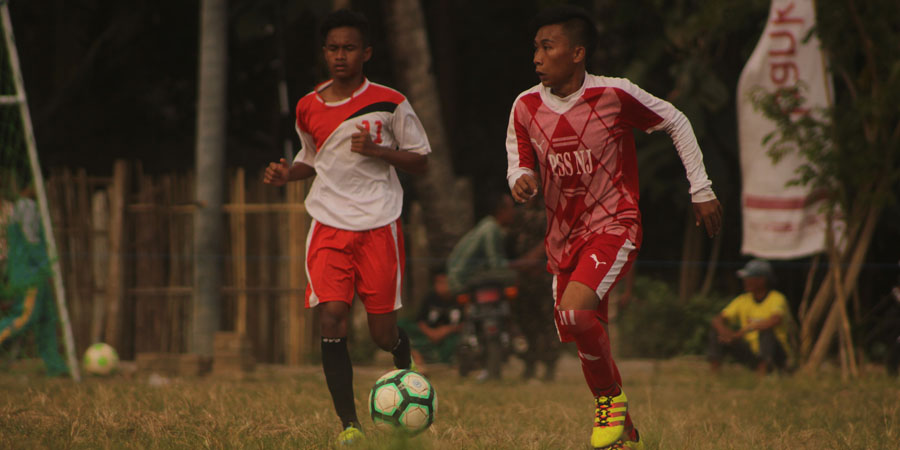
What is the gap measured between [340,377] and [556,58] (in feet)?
6.60

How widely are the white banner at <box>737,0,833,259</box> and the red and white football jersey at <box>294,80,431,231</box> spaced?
19.2ft

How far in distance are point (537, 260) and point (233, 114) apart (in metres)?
12.0

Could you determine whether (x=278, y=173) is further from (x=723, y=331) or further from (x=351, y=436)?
(x=723, y=331)

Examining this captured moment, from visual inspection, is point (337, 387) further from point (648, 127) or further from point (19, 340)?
point (19, 340)

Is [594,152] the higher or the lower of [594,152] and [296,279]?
the higher

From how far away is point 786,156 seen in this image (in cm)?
1237

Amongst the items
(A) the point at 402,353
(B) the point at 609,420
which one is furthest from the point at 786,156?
(B) the point at 609,420

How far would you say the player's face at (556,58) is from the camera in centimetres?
575

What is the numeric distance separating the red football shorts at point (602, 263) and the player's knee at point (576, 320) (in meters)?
0.09

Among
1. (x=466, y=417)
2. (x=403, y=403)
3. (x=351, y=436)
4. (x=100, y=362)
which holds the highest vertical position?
(x=403, y=403)

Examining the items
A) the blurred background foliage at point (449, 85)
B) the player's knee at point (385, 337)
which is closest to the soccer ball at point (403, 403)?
the player's knee at point (385, 337)

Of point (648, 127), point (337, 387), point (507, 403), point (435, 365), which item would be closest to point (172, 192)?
point (435, 365)

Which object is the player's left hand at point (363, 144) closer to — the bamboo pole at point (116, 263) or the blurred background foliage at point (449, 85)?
the bamboo pole at point (116, 263)

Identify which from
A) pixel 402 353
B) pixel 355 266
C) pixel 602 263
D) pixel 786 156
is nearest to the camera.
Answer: pixel 602 263
